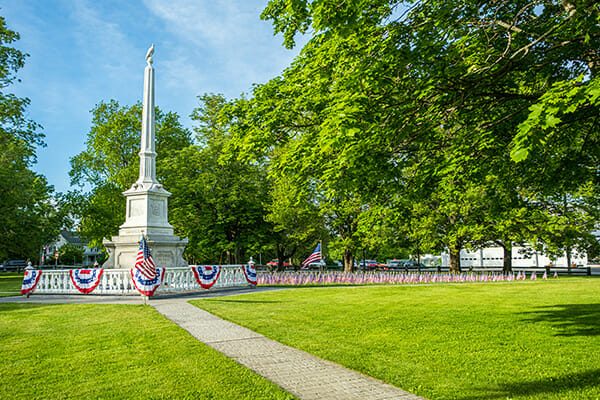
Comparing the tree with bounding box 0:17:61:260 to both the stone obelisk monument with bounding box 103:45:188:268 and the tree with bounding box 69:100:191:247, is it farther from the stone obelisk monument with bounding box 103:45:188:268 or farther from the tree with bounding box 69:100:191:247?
the stone obelisk monument with bounding box 103:45:188:268

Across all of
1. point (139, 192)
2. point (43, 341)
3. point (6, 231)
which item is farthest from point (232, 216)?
point (43, 341)

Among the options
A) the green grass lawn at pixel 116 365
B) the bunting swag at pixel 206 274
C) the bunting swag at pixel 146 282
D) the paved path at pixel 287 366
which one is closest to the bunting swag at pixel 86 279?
the bunting swag at pixel 146 282

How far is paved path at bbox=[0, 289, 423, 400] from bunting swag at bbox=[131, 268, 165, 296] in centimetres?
455

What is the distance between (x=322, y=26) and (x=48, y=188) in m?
36.7

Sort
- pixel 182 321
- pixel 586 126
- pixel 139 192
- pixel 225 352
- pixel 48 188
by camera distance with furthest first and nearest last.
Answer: pixel 48 188
pixel 139 192
pixel 182 321
pixel 586 126
pixel 225 352

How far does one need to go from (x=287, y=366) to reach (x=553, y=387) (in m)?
3.55

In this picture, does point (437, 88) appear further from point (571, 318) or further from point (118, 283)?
point (118, 283)

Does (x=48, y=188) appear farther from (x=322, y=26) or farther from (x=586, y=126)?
(x=586, y=126)

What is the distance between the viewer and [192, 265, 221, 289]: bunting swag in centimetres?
1791

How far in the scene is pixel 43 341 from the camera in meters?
8.22

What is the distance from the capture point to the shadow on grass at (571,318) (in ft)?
28.9

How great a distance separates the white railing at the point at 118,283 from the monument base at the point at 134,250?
182 cm

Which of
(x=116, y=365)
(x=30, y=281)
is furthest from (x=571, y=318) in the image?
(x=30, y=281)

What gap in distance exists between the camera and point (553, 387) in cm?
535
